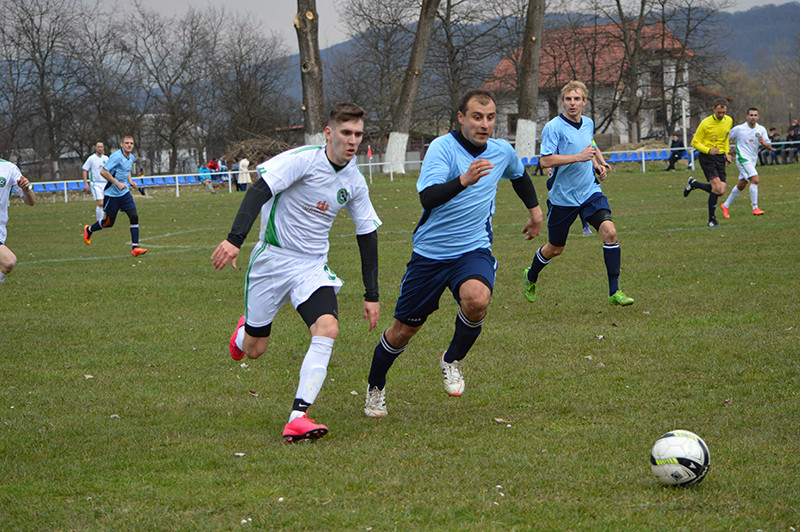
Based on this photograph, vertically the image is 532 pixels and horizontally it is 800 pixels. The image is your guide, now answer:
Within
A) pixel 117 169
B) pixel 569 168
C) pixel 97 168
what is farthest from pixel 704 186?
pixel 97 168

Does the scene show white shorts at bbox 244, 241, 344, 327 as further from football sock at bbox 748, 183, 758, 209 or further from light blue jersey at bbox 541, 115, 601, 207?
football sock at bbox 748, 183, 758, 209

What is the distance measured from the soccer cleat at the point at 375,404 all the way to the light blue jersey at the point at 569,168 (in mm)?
4670

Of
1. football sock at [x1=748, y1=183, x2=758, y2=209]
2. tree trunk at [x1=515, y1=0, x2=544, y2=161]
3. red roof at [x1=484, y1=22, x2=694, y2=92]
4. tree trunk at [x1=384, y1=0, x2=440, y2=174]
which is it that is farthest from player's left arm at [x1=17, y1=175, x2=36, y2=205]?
red roof at [x1=484, y1=22, x2=694, y2=92]

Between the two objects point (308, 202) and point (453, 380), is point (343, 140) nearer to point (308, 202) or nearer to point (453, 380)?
point (308, 202)

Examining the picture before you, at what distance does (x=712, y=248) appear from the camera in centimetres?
1312

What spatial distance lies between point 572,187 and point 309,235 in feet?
15.9

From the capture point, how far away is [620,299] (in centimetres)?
910

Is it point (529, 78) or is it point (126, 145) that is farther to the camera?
point (529, 78)

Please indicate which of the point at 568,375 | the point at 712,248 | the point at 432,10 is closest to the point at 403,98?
the point at 432,10

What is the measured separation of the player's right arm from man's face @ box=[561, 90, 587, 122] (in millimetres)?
5120

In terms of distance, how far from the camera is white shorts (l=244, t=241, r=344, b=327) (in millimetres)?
5555

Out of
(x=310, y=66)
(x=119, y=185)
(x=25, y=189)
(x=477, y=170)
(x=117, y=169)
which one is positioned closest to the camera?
(x=477, y=170)

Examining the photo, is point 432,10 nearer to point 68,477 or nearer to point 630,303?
point 630,303

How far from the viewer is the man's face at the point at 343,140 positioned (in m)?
5.37
